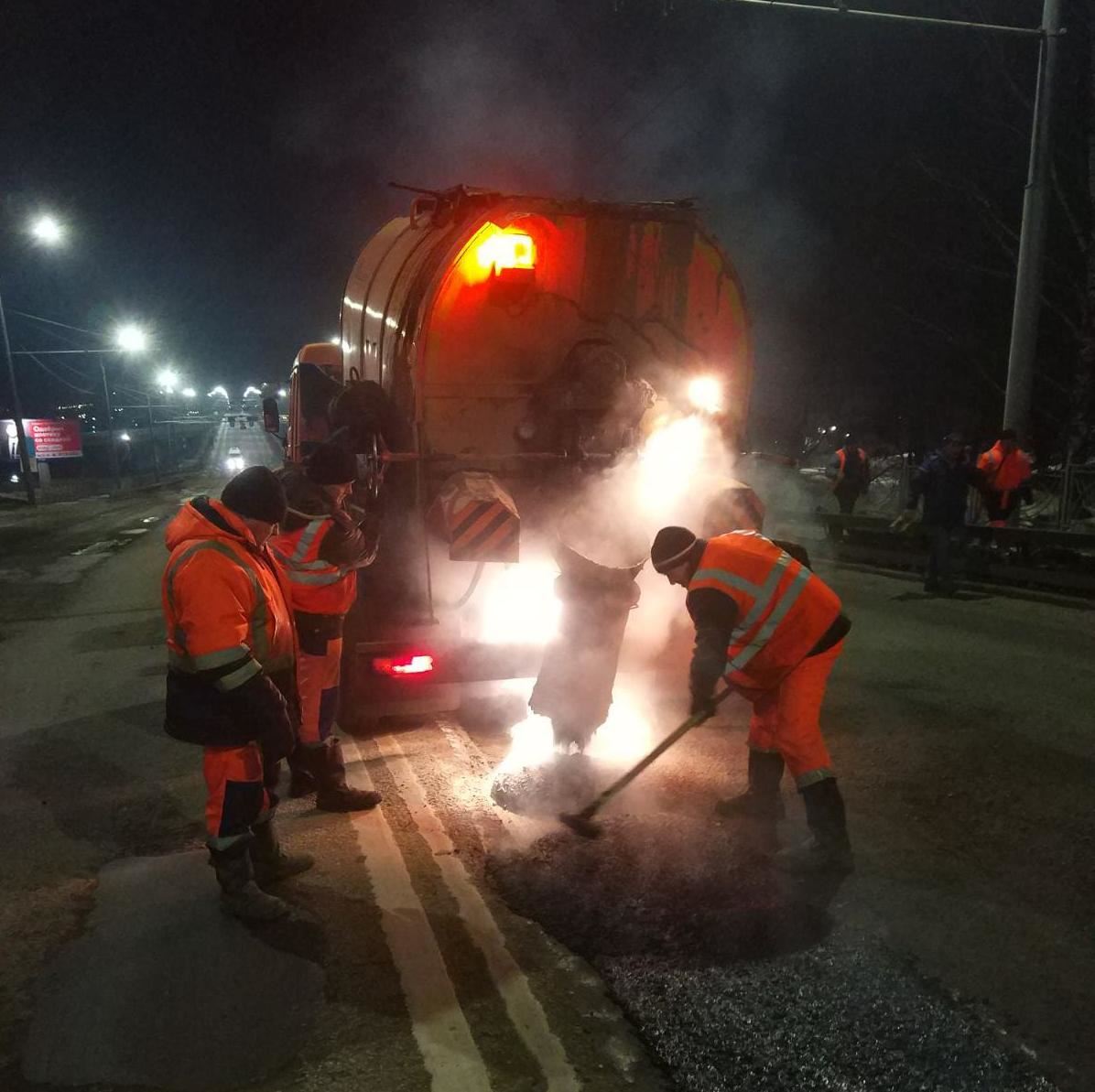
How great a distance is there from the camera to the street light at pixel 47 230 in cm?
2102

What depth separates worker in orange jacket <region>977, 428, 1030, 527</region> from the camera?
1052 cm

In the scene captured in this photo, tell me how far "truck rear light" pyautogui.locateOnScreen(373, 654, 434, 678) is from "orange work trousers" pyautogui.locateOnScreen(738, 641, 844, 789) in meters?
1.92

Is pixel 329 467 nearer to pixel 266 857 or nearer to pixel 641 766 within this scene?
pixel 266 857

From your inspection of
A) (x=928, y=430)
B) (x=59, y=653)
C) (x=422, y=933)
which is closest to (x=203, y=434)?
(x=928, y=430)

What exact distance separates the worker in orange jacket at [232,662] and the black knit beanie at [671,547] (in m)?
1.46

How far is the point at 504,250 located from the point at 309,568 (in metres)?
1.89

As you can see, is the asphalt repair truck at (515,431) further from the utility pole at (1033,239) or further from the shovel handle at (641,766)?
the utility pole at (1033,239)

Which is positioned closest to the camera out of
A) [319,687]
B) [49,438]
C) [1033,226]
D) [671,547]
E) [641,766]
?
[671,547]

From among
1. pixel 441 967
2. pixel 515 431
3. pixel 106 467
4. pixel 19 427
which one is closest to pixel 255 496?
pixel 441 967

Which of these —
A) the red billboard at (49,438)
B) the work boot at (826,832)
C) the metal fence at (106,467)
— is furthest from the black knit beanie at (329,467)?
the red billboard at (49,438)

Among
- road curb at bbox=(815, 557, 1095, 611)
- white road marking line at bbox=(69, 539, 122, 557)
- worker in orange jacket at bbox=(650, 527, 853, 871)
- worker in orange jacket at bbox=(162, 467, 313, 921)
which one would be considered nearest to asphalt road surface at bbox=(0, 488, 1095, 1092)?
worker in orange jacket at bbox=(650, 527, 853, 871)

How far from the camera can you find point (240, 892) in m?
3.22

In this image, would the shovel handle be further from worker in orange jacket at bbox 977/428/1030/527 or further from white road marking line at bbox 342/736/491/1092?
worker in orange jacket at bbox 977/428/1030/527

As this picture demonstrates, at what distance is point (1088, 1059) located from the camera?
8.13ft
